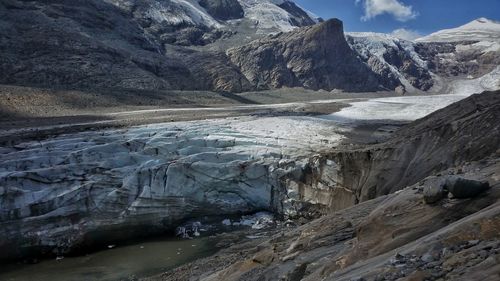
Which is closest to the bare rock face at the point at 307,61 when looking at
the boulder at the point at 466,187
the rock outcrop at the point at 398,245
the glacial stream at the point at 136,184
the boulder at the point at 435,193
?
the glacial stream at the point at 136,184

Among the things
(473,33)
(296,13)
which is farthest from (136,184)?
(473,33)

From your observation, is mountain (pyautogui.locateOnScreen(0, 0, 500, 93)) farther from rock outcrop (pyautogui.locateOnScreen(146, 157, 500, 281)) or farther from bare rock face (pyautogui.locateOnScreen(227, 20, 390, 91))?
rock outcrop (pyautogui.locateOnScreen(146, 157, 500, 281))

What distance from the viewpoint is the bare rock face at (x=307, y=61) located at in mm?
78125

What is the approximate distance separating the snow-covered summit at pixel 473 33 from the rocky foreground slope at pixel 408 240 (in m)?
121

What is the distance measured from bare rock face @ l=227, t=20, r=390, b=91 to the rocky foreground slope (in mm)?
63683

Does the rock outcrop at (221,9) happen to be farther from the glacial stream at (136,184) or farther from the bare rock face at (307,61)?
the glacial stream at (136,184)

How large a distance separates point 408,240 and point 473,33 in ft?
475

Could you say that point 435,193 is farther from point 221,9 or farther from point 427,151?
point 221,9

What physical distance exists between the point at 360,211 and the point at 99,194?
9.78m

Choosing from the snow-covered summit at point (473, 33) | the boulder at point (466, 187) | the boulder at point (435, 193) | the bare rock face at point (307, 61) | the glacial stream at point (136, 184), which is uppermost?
the snow-covered summit at point (473, 33)

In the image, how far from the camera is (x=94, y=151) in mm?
16812

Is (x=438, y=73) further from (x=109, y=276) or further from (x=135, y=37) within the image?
(x=109, y=276)

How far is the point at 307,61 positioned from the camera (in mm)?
83500

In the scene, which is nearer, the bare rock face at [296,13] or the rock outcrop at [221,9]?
the rock outcrop at [221,9]
